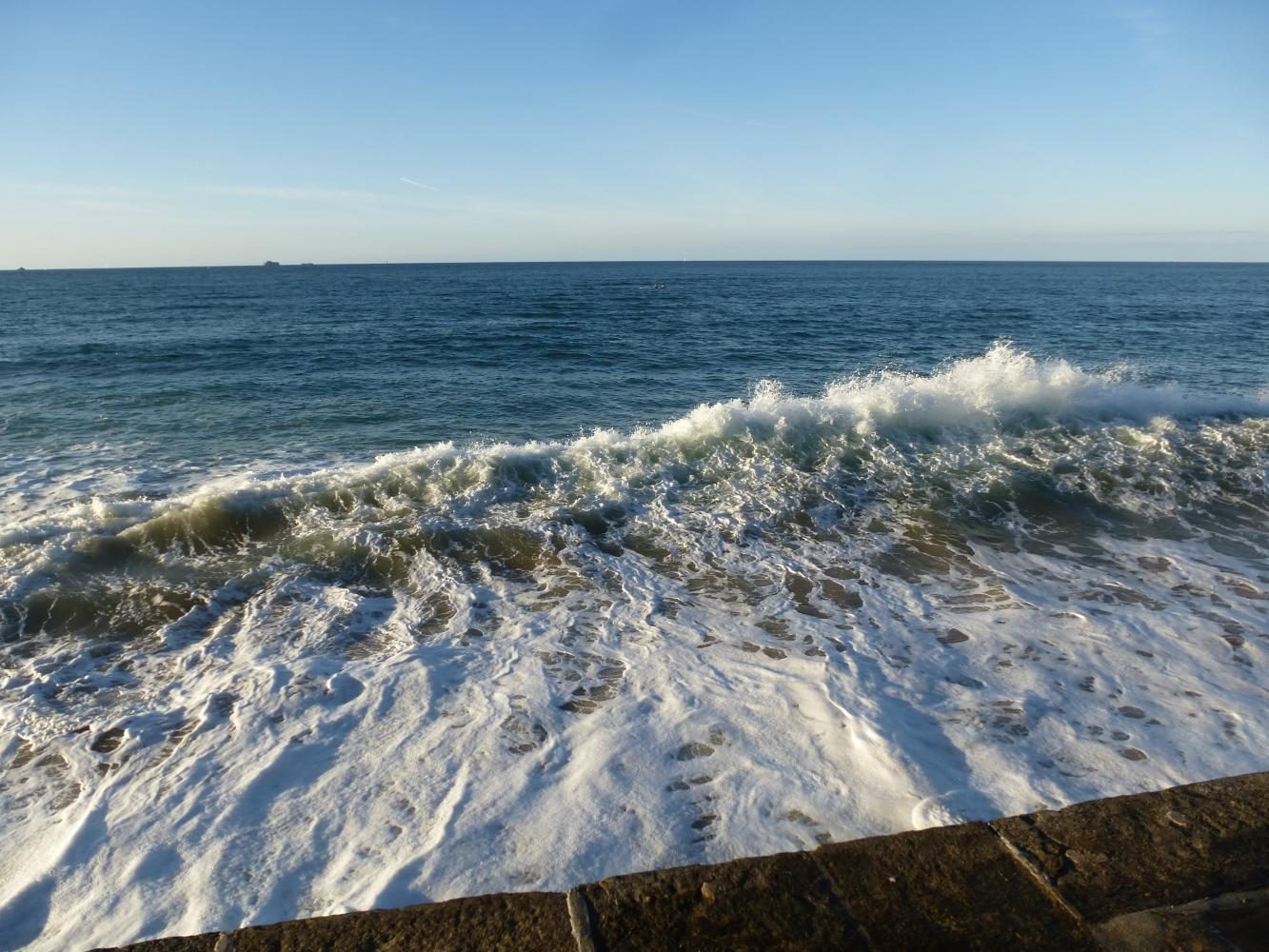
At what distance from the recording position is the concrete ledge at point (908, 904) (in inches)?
99.1

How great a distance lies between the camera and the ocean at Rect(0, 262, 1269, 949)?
3.38 meters

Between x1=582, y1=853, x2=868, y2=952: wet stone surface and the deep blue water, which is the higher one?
x1=582, y1=853, x2=868, y2=952: wet stone surface

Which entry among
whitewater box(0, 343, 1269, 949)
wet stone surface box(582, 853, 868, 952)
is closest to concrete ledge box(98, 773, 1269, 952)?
wet stone surface box(582, 853, 868, 952)

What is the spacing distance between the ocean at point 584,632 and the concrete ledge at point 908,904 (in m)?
0.41

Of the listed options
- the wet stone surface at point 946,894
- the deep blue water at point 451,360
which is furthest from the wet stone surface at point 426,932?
the deep blue water at point 451,360

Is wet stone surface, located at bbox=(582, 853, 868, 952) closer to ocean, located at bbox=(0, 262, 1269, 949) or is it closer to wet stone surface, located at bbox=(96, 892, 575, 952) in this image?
wet stone surface, located at bbox=(96, 892, 575, 952)

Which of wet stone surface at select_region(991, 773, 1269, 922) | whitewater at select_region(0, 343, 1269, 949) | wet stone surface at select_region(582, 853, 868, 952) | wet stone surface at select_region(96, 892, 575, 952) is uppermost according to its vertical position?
wet stone surface at select_region(991, 773, 1269, 922)

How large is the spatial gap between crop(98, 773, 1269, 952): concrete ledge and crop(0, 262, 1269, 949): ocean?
41cm

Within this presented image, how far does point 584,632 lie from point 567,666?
0.51m

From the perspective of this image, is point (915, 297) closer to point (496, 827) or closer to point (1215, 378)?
point (1215, 378)

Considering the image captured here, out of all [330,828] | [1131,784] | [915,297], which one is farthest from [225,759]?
[915,297]

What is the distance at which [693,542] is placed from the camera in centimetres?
706

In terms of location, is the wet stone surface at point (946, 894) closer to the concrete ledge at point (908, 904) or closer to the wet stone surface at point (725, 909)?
the concrete ledge at point (908, 904)

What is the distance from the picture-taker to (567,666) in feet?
15.9
